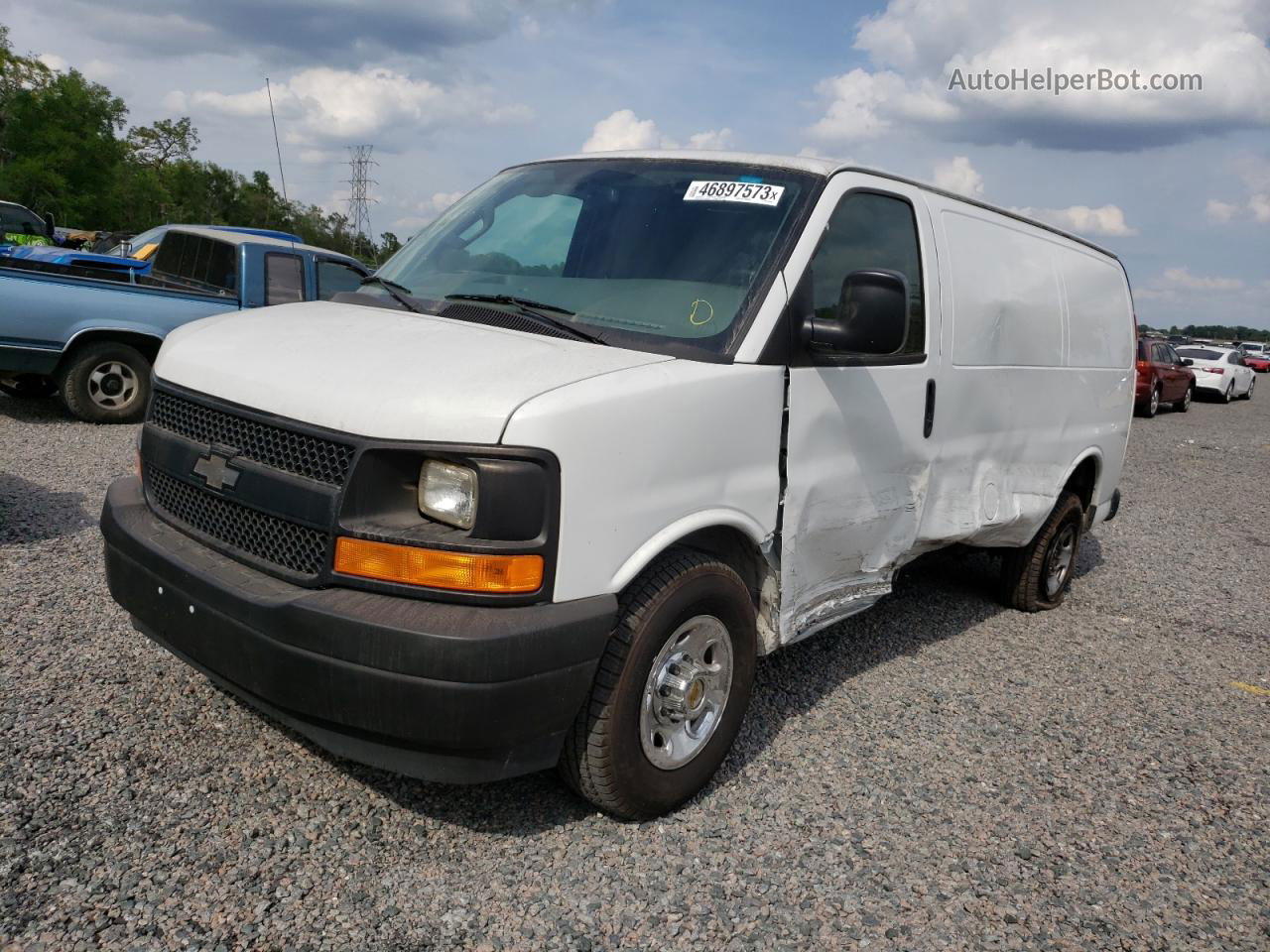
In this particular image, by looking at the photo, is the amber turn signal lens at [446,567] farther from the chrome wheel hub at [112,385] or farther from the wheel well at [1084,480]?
the chrome wheel hub at [112,385]

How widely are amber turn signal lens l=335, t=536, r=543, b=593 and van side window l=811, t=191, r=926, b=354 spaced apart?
1498 mm

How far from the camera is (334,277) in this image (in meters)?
9.79

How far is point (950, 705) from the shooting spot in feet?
14.2

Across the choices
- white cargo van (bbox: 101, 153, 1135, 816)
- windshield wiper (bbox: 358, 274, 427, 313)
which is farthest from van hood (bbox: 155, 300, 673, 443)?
windshield wiper (bbox: 358, 274, 427, 313)

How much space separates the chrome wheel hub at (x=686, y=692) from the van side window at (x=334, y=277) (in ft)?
24.6

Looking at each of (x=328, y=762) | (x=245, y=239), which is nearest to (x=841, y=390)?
(x=328, y=762)

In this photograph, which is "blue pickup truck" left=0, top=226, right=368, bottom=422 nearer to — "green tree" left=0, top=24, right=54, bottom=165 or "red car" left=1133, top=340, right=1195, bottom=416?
"red car" left=1133, top=340, right=1195, bottom=416

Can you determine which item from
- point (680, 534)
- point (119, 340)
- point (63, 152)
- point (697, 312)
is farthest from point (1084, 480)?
point (63, 152)

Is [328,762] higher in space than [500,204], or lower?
lower

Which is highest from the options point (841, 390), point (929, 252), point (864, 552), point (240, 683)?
point (929, 252)

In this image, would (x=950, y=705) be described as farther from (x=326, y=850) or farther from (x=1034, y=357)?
(x=326, y=850)

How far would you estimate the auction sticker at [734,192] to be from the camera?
3.47 m

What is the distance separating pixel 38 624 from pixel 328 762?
1.84 m

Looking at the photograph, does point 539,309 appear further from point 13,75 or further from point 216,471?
point 13,75
